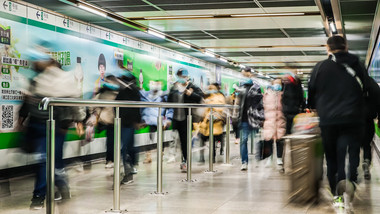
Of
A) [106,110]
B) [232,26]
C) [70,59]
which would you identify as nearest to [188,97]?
[106,110]

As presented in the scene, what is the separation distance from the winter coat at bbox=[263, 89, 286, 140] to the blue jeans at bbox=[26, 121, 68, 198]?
12.7 feet

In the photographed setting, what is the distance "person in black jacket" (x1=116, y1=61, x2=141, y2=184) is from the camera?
676 cm

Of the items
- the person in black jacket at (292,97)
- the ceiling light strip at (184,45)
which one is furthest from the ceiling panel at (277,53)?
the person in black jacket at (292,97)

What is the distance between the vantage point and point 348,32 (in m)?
14.5

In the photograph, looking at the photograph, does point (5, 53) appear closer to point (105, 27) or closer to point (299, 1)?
point (105, 27)

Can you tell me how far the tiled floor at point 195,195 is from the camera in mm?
4871

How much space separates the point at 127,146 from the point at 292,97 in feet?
7.72

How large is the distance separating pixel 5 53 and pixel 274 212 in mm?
5354

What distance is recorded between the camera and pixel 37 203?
5.06 metres

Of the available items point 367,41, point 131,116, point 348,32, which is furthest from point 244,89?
point 367,41

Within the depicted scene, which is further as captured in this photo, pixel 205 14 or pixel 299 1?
pixel 205 14

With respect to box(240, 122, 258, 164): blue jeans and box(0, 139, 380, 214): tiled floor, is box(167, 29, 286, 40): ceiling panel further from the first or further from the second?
box(0, 139, 380, 214): tiled floor

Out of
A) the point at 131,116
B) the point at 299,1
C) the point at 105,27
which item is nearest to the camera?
the point at 131,116

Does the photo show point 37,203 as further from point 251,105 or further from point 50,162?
point 251,105
